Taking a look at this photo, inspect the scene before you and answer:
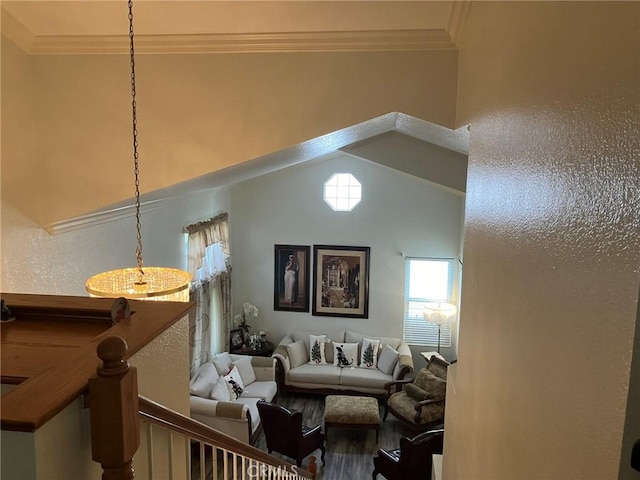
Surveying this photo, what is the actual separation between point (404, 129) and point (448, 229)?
13.5ft

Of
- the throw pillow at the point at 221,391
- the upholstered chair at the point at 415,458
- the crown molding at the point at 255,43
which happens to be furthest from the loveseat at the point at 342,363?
the crown molding at the point at 255,43

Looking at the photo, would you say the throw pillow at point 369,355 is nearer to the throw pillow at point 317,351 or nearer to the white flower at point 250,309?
the throw pillow at point 317,351

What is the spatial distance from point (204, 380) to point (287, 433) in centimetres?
124

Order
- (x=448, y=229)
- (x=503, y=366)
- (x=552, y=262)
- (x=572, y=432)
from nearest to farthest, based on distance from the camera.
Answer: (x=572, y=432) → (x=552, y=262) → (x=503, y=366) → (x=448, y=229)

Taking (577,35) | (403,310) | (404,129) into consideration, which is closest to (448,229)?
(403,310)

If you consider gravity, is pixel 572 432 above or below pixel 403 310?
above

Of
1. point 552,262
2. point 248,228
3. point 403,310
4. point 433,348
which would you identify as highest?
point 552,262

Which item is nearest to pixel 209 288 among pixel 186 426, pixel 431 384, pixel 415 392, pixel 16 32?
pixel 415 392

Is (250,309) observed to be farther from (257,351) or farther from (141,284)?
(141,284)

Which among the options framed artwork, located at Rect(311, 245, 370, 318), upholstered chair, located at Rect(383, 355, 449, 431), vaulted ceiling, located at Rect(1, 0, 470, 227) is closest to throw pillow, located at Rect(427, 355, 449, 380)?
upholstered chair, located at Rect(383, 355, 449, 431)

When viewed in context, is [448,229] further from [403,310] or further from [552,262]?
[552,262]

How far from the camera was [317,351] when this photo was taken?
7.80m

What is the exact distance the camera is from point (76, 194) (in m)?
3.44

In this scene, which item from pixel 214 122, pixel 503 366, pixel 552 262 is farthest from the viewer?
pixel 214 122
